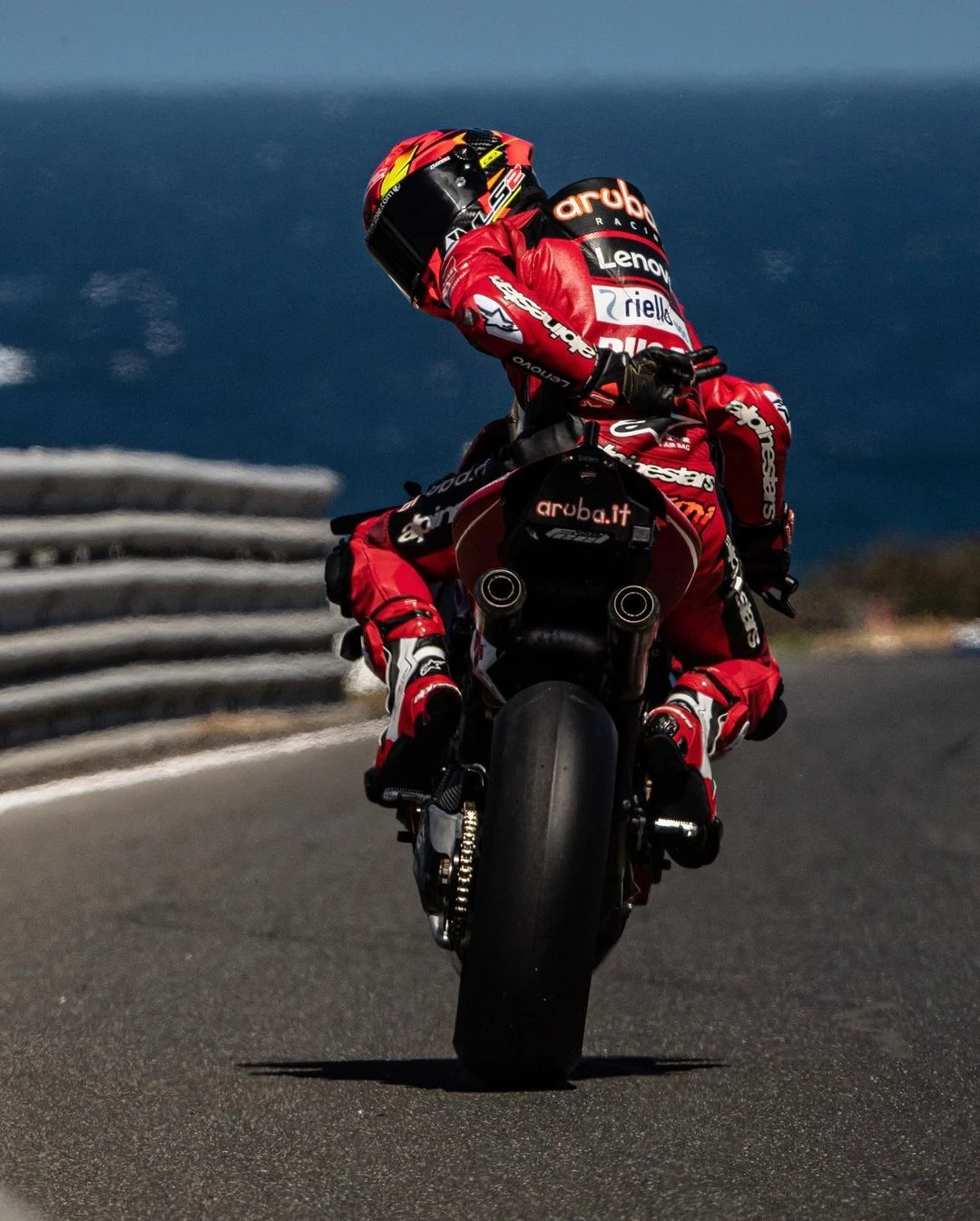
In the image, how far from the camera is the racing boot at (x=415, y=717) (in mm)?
4723

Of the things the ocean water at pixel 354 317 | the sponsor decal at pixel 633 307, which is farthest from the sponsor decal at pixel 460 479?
the ocean water at pixel 354 317

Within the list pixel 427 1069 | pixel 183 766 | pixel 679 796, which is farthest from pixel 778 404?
pixel 183 766

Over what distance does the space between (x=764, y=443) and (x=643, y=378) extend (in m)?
0.69

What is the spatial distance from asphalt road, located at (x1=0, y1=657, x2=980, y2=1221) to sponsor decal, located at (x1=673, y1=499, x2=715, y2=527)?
1.21m

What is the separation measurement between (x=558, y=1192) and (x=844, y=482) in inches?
1709

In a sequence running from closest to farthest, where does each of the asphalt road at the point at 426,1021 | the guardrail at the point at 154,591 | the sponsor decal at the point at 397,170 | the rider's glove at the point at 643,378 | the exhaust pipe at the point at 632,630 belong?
the asphalt road at the point at 426,1021 < the exhaust pipe at the point at 632,630 < the rider's glove at the point at 643,378 < the sponsor decal at the point at 397,170 < the guardrail at the point at 154,591

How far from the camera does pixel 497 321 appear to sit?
15.1ft

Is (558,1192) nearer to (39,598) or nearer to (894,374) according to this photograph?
(39,598)

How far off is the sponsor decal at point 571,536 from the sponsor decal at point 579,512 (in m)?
0.02

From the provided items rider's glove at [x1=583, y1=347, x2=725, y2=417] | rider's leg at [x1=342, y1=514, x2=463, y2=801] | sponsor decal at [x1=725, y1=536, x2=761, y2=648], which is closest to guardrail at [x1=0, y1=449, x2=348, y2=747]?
rider's leg at [x1=342, y1=514, x2=463, y2=801]

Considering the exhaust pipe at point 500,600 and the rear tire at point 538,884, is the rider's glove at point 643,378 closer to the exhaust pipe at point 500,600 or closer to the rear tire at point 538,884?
the exhaust pipe at point 500,600

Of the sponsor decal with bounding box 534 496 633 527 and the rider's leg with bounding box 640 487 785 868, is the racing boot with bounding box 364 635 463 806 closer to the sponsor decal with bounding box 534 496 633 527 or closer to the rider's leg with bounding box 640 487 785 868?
the rider's leg with bounding box 640 487 785 868

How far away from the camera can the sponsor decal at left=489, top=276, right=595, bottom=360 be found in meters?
4.60

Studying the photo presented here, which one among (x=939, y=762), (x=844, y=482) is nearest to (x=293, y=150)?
(x=939, y=762)
